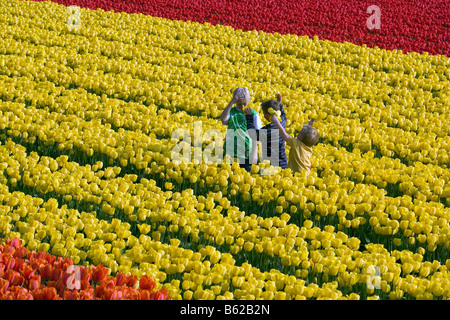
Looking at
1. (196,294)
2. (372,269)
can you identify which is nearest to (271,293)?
(196,294)

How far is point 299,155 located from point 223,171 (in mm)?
1038

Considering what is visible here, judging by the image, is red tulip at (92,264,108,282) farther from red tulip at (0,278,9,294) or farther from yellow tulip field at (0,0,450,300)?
red tulip at (0,278,9,294)

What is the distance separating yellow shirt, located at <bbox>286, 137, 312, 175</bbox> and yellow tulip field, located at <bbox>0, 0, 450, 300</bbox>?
201mm

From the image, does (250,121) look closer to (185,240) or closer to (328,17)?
(185,240)

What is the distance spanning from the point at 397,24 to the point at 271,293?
52.0ft

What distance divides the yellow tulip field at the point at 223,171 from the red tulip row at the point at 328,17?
195cm

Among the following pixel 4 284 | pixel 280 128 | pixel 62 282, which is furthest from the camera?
pixel 280 128

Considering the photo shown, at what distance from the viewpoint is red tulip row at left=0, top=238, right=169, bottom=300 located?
4.30 meters

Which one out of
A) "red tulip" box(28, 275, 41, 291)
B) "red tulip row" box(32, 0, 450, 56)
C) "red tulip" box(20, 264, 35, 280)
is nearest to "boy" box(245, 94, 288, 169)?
"red tulip" box(20, 264, 35, 280)

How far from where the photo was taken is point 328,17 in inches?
757

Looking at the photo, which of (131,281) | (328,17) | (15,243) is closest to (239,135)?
(15,243)

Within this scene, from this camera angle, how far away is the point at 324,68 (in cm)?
1359

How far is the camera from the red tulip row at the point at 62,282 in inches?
169

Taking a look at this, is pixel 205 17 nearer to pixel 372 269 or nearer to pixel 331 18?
pixel 331 18
